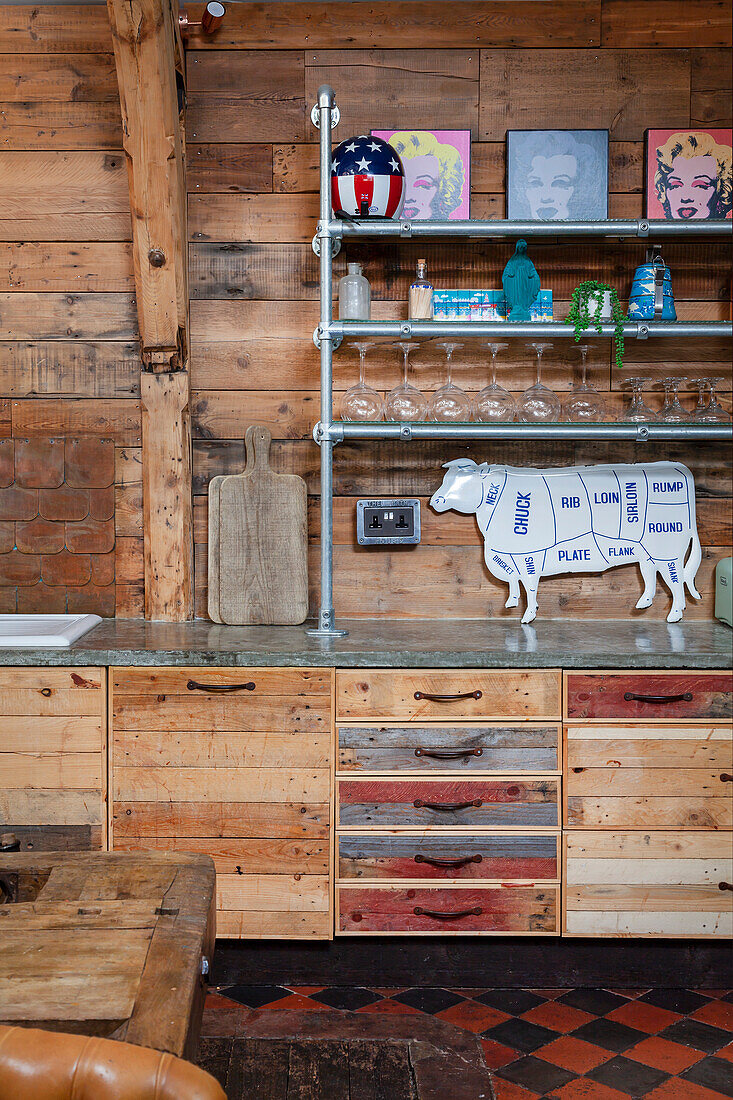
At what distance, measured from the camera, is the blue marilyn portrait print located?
109 inches

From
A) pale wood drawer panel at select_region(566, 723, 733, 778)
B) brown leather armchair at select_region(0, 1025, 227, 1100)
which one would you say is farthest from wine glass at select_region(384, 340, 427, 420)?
brown leather armchair at select_region(0, 1025, 227, 1100)

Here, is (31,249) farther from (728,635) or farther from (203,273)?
(728,635)

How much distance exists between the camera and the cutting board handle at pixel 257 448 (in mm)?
2824

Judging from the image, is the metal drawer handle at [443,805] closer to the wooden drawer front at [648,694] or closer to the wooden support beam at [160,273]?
the wooden drawer front at [648,694]

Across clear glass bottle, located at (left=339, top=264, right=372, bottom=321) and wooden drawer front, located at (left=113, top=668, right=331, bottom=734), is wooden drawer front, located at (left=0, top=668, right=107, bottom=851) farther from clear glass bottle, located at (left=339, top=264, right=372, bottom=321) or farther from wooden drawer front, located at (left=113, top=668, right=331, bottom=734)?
clear glass bottle, located at (left=339, top=264, right=372, bottom=321)

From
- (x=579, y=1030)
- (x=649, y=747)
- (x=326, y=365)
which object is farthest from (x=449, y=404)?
(x=579, y=1030)

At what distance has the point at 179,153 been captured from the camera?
2.68m

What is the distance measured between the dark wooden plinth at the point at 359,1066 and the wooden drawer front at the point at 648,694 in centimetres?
85

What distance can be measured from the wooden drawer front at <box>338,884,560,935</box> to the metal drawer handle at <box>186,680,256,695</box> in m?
0.56

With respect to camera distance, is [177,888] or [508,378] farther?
[508,378]

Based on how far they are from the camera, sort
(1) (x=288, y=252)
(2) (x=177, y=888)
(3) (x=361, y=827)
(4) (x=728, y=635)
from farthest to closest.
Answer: (1) (x=288, y=252), (4) (x=728, y=635), (3) (x=361, y=827), (2) (x=177, y=888)

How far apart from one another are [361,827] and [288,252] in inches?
66.6

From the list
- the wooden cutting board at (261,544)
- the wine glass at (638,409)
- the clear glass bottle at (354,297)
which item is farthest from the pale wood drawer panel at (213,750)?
the wine glass at (638,409)

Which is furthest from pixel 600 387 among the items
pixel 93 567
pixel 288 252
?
pixel 93 567
